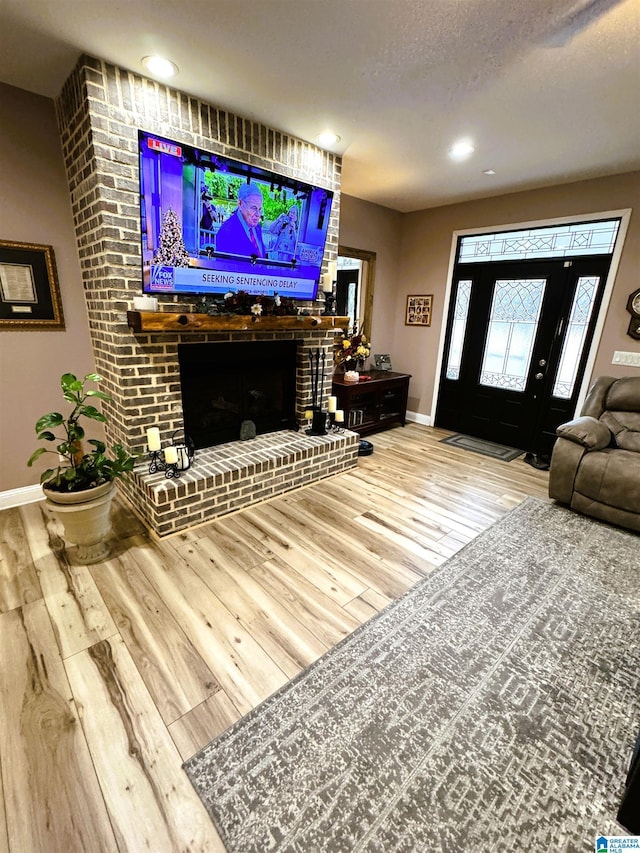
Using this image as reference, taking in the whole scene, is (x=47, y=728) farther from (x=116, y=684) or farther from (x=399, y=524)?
(x=399, y=524)

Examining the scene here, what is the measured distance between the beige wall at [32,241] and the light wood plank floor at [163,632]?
23.0 inches

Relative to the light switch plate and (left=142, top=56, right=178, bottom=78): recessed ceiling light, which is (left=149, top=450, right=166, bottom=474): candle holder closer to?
(left=142, top=56, right=178, bottom=78): recessed ceiling light

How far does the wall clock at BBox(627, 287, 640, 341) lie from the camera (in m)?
3.32

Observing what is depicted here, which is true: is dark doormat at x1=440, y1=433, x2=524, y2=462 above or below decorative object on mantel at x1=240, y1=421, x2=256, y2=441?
below

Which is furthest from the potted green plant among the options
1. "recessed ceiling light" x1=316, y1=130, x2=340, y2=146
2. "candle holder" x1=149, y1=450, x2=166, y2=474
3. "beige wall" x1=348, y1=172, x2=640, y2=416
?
"beige wall" x1=348, y1=172, x2=640, y2=416

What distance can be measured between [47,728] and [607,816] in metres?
1.89

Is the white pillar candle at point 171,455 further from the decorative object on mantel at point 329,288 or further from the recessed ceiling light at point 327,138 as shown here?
the recessed ceiling light at point 327,138

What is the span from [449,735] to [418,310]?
458 cm

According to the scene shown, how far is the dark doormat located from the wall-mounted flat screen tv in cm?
259

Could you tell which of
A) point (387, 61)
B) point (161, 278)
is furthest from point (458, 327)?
point (161, 278)

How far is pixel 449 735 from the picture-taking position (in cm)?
137

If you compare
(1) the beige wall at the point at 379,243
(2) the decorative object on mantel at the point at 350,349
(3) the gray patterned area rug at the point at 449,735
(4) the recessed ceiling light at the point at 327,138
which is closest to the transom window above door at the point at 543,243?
(1) the beige wall at the point at 379,243

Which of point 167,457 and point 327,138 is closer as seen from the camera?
point 167,457

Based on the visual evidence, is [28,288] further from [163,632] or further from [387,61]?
[387,61]
